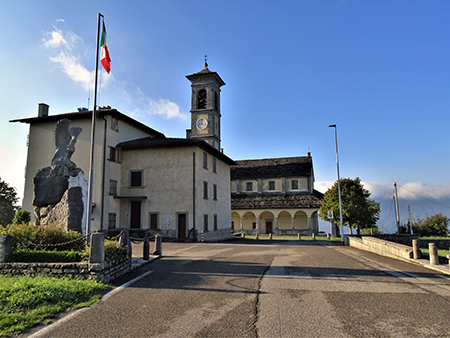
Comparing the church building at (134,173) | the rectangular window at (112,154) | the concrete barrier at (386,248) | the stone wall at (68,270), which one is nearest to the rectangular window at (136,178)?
the church building at (134,173)

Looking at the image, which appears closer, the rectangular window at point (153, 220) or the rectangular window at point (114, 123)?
the rectangular window at point (114, 123)

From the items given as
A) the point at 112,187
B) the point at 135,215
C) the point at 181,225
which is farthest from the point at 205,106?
the point at 181,225

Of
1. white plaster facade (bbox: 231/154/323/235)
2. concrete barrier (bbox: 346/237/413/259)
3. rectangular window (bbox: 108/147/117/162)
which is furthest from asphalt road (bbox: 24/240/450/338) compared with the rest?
white plaster facade (bbox: 231/154/323/235)

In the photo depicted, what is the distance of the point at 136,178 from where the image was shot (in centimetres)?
2791

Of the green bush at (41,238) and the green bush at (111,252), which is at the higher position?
the green bush at (41,238)

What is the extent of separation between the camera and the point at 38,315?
617 cm

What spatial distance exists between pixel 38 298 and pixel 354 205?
1311 inches

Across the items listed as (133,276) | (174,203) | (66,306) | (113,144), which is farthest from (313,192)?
(66,306)

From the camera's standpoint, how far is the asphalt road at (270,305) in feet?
17.8

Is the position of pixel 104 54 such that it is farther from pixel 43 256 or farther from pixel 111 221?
pixel 111 221

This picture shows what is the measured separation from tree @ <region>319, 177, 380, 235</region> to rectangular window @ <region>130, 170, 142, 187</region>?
70.5 feet

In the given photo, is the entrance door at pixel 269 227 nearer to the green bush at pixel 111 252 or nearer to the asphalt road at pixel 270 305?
the asphalt road at pixel 270 305

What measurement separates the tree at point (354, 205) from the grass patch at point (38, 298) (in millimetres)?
31243

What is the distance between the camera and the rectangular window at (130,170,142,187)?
27.8 metres
